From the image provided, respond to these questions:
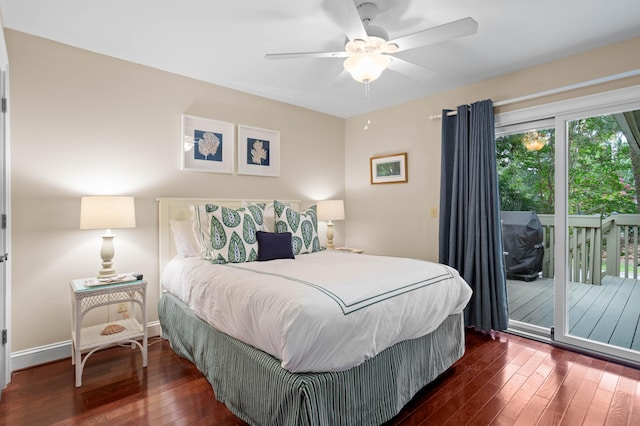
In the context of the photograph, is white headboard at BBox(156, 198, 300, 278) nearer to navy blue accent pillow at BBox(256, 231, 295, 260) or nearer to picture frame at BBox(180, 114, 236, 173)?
picture frame at BBox(180, 114, 236, 173)

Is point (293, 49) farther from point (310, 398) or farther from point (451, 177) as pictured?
point (310, 398)

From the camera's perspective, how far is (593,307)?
287 cm

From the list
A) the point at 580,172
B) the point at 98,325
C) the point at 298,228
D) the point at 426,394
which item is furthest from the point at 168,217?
the point at 580,172

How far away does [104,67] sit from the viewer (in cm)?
278

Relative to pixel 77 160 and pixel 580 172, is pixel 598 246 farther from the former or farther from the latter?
pixel 77 160

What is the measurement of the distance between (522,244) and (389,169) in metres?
1.70

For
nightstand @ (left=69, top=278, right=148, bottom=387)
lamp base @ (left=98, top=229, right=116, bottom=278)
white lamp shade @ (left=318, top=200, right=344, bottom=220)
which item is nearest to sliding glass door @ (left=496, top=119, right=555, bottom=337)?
white lamp shade @ (left=318, top=200, right=344, bottom=220)

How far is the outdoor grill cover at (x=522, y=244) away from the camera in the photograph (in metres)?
3.15

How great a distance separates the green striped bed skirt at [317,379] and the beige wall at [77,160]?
107 centimetres

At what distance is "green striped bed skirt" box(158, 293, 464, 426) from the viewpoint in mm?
1495

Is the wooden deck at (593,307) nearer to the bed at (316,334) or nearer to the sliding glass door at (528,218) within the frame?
the sliding glass door at (528,218)

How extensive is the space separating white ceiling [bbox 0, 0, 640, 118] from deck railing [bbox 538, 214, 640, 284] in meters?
1.44

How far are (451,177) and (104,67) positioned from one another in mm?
3425

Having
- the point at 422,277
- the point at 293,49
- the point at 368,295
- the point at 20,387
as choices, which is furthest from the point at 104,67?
the point at 422,277
